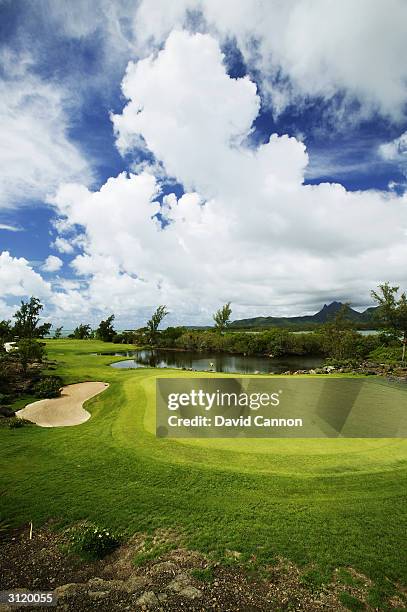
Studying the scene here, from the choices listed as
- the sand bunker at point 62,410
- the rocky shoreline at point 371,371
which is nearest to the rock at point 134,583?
the sand bunker at point 62,410

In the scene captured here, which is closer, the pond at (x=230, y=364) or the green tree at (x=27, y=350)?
the green tree at (x=27, y=350)

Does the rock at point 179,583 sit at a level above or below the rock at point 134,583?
above

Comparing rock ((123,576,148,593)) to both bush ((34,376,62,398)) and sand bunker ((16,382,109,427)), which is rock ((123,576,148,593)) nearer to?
sand bunker ((16,382,109,427))

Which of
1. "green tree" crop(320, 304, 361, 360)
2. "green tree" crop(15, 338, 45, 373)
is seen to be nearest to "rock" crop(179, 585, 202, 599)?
"green tree" crop(15, 338, 45, 373)

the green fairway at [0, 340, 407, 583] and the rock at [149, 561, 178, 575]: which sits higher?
the green fairway at [0, 340, 407, 583]

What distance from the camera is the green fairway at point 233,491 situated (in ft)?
23.4

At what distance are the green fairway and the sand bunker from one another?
314cm

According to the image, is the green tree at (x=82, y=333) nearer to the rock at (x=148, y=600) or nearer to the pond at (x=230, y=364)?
the pond at (x=230, y=364)

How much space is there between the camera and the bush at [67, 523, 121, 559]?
6.88 meters

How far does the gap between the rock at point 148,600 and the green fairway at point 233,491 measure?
1.52 m

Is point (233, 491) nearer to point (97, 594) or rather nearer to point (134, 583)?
point (134, 583)

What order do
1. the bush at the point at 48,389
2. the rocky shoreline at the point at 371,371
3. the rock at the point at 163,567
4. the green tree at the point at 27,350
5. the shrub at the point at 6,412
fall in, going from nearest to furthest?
the rock at the point at 163,567 → the shrub at the point at 6,412 → the bush at the point at 48,389 → the green tree at the point at 27,350 → the rocky shoreline at the point at 371,371

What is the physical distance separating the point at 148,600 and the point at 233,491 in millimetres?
4083

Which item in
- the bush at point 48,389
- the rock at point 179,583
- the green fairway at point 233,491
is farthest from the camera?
the bush at point 48,389
